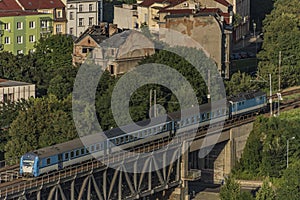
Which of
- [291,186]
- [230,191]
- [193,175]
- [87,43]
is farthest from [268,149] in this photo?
[87,43]

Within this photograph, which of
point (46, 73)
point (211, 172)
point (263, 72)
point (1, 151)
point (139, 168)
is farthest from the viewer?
point (263, 72)

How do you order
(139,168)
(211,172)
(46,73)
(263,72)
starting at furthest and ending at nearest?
1. (263,72)
2. (46,73)
3. (211,172)
4. (139,168)

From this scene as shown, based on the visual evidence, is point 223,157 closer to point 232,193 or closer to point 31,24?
point 232,193

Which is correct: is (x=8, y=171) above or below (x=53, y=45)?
below

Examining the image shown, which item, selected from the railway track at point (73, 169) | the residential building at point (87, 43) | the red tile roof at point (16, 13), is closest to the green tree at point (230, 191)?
the railway track at point (73, 169)

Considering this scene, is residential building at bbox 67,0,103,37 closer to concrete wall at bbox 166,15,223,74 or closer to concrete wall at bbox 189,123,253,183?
concrete wall at bbox 166,15,223,74

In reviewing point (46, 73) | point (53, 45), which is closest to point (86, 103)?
point (46, 73)

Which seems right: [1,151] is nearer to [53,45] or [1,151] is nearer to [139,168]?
[139,168]
